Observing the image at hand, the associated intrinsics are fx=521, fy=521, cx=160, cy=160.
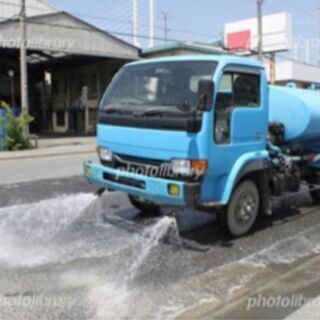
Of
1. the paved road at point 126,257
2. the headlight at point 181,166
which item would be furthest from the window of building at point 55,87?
the headlight at point 181,166

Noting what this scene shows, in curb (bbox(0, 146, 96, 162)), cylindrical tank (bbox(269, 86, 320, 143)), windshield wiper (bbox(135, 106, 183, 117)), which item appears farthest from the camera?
curb (bbox(0, 146, 96, 162))

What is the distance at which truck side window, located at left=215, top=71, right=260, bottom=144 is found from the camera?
244 inches

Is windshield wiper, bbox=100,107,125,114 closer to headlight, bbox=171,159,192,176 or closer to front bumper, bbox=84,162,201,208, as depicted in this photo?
front bumper, bbox=84,162,201,208

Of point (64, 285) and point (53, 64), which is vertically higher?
point (53, 64)

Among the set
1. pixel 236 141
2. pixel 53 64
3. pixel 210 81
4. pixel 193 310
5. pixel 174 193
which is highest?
pixel 53 64

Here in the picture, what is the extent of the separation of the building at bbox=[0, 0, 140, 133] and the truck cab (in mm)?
19487

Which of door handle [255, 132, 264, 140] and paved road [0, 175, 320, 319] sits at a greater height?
door handle [255, 132, 264, 140]

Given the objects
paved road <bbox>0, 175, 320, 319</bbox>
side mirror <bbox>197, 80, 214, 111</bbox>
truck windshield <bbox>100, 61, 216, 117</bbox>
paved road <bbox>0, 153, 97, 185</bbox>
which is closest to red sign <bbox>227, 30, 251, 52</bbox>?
paved road <bbox>0, 153, 97, 185</bbox>

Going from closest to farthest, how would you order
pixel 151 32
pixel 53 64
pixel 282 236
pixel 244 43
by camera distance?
pixel 282 236 < pixel 151 32 < pixel 53 64 < pixel 244 43

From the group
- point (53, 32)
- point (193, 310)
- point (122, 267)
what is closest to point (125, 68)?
point (122, 267)

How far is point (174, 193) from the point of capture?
5.95 metres

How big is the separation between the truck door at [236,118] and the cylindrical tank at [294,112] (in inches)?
44.9

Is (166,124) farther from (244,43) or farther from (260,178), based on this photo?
(244,43)

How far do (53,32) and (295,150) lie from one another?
70.6 ft
